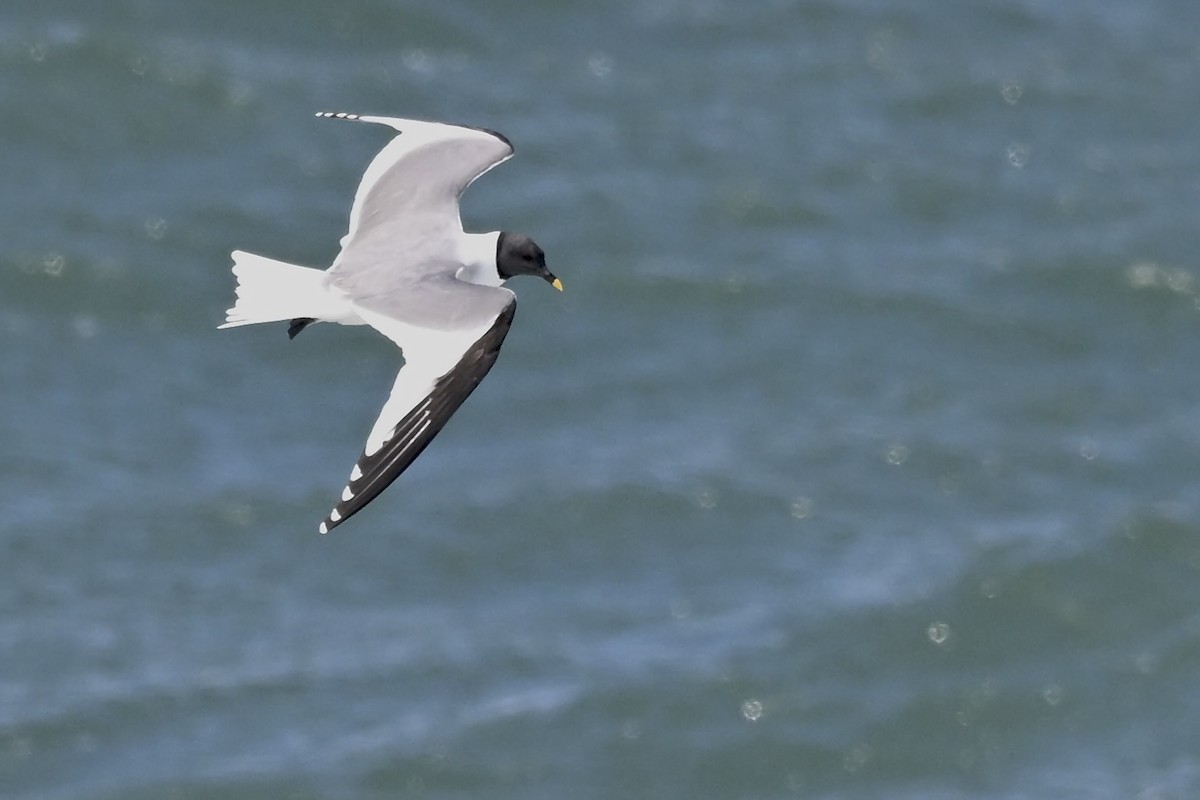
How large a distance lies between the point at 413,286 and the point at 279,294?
50 centimetres

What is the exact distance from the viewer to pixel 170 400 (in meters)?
19.5

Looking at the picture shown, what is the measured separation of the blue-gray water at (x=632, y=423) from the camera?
1728 centimetres

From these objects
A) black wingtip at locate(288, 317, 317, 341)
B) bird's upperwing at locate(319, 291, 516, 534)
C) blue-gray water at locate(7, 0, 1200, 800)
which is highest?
bird's upperwing at locate(319, 291, 516, 534)

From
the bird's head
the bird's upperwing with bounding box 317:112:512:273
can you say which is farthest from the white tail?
the bird's head

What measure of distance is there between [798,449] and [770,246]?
103 inches

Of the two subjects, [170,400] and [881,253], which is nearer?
[170,400]

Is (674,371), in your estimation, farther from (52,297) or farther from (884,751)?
(52,297)

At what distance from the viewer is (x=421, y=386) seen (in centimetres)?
777

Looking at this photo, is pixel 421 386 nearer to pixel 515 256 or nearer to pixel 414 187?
pixel 515 256

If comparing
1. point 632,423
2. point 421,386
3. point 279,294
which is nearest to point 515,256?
point 279,294

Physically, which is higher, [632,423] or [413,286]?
[413,286]

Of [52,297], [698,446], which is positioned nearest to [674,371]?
[698,446]

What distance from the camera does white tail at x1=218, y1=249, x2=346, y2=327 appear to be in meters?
8.08

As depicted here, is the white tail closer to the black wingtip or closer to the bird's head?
the black wingtip
